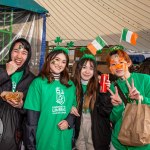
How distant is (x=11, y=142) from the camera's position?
6.48 ft

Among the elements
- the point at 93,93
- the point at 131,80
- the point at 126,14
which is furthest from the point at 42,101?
the point at 126,14

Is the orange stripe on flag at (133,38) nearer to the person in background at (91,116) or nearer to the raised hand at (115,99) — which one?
Answer: the person in background at (91,116)

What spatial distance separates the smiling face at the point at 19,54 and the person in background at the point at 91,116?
547mm

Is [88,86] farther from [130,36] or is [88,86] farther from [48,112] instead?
[130,36]

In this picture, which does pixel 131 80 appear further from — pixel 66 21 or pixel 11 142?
pixel 66 21

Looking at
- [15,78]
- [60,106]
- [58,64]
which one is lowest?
[60,106]

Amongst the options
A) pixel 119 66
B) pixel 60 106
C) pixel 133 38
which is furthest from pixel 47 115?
pixel 133 38

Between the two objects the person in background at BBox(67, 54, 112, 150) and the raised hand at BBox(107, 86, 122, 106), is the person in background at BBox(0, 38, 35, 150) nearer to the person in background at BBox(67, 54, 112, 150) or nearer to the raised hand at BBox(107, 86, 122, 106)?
the person in background at BBox(67, 54, 112, 150)

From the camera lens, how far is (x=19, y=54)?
2.12 m

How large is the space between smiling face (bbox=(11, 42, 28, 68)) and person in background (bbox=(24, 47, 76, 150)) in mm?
219

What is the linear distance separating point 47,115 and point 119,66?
72cm

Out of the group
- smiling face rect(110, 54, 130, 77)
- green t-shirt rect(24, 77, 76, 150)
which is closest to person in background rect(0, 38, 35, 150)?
green t-shirt rect(24, 77, 76, 150)

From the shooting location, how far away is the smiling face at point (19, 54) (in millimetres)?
2107

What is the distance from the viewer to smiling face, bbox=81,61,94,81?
7.49 feet
